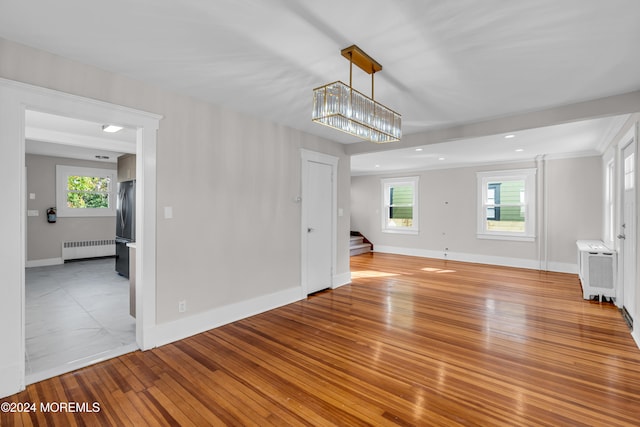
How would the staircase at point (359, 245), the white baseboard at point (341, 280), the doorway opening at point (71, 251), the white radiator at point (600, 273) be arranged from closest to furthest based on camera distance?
1. the doorway opening at point (71, 251)
2. the white radiator at point (600, 273)
3. the white baseboard at point (341, 280)
4. the staircase at point (359, 245)

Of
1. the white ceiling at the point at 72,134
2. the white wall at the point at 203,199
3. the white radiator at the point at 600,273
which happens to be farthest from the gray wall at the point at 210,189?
the white radiator at the point at 600,273

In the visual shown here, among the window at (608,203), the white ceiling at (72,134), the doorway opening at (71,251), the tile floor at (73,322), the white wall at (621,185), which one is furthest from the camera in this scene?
the window at (608,203)

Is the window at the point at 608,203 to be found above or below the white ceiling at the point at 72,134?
below

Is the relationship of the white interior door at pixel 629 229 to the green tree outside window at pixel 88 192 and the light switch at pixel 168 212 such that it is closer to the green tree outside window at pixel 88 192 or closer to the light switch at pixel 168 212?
the light switch at pixel 168 212

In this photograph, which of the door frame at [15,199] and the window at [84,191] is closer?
the door frame at [15,199]

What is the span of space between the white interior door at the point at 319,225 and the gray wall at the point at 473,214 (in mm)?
4217

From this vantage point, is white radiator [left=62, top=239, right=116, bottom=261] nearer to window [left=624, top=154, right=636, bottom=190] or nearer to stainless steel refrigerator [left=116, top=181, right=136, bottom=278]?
stainless steel refrigerator [left=116, top=181, right=136, bottom=278]

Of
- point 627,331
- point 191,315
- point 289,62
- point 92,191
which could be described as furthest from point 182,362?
point 92,191

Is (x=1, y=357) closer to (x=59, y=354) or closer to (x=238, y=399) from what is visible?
(x=59, y=354)

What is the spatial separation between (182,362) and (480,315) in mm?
3358

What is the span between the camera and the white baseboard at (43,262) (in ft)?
21.6

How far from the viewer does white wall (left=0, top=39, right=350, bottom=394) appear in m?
2.16

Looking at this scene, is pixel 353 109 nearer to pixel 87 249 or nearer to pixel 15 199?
pixel 15 199

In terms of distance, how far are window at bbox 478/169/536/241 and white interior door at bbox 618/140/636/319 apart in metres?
2.95
